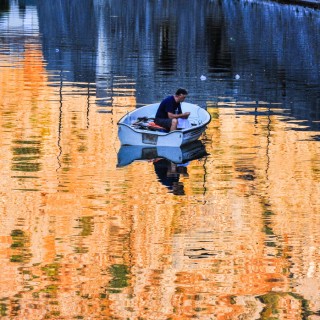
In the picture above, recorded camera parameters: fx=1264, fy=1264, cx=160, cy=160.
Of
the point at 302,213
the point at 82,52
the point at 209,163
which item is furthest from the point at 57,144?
the point at 82,52

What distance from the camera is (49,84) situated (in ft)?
144

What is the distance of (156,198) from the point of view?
22.5 m

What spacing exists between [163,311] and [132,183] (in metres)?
9.87

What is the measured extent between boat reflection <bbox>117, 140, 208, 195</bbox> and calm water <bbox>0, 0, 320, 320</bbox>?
0.05 m

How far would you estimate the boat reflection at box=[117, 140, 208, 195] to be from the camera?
2567cm

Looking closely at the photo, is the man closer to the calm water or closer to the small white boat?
the small white boat

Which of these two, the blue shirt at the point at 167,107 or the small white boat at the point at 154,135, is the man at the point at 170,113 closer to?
the blue shirt at the point at 167,107

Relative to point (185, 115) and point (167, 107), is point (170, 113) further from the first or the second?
point (185, 115)

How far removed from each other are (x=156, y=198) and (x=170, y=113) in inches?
289

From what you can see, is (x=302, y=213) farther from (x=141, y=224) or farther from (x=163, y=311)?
(x=163, y=311)

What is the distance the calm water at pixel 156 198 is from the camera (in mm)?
15234

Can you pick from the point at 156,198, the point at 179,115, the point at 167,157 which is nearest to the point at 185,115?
the point at 179,115

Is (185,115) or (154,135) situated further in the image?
(185,115)

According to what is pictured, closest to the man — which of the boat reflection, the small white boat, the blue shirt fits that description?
the blue shirt
